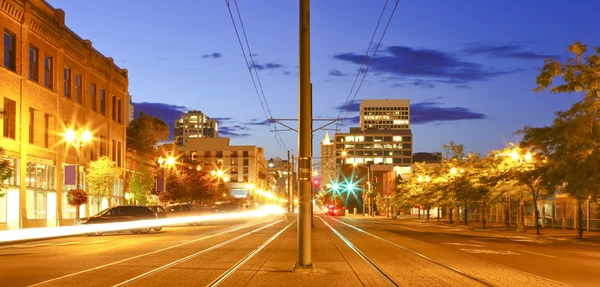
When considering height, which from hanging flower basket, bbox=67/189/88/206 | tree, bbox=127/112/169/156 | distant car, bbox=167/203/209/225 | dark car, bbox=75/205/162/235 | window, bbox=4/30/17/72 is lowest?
distant car, bbox=167/203/209/225

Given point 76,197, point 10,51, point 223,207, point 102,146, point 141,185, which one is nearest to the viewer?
point 76,197

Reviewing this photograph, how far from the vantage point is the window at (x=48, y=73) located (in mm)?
47984

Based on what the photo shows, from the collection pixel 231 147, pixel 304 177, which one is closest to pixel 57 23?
pixel 304 177

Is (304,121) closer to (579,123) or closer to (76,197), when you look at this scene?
(579,123)

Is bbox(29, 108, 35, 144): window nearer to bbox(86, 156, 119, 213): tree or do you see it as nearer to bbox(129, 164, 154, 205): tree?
bbox(86, 156, 119, 213): tree

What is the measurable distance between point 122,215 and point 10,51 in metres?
11.6

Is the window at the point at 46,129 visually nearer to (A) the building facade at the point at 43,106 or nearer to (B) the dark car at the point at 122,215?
(A) the building facade at the point at 43,106

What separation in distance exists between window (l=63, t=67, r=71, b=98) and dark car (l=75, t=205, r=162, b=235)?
1288 centimetres

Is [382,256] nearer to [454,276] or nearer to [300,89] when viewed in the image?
[454,276]

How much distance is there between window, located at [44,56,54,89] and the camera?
4798cm

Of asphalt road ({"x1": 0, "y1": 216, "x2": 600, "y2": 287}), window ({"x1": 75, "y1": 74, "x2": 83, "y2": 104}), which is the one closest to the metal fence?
asphalt road ({"x1": 0, "y1": 216, "x2": 600, "y2": 287})

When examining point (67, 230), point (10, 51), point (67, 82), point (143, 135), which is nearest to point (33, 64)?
point (10, 51)

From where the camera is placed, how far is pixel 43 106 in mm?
46781

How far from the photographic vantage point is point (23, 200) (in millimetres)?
42656
